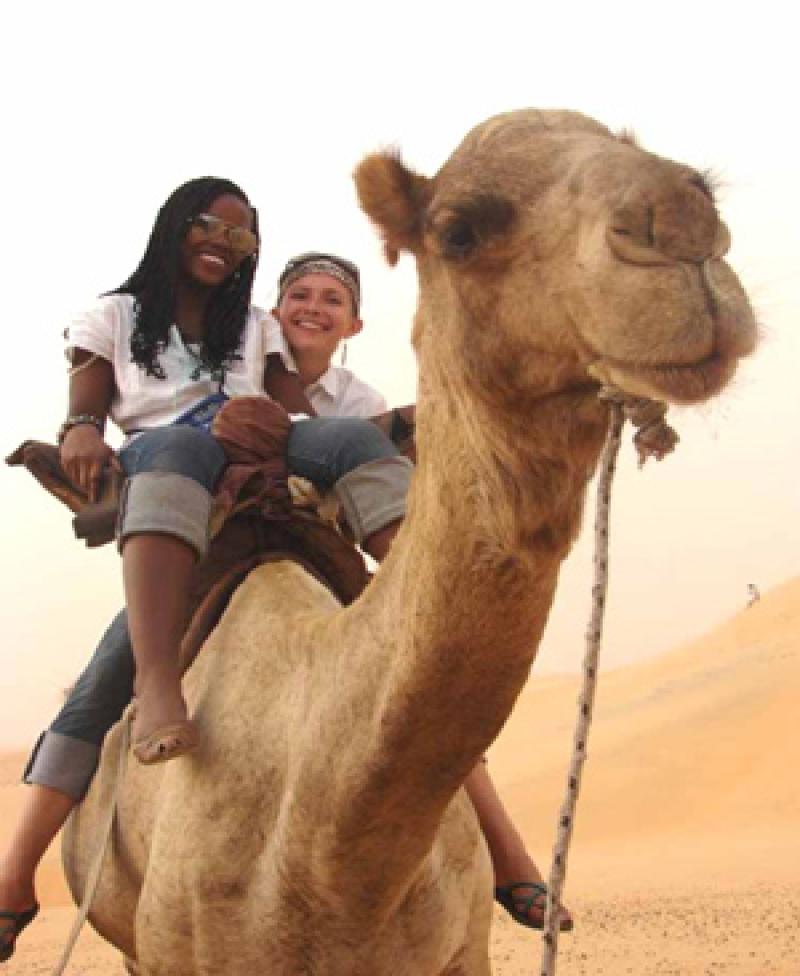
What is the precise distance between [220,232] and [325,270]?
0.38 meters

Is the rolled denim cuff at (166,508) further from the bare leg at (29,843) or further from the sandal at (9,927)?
the sandal at (9,927)

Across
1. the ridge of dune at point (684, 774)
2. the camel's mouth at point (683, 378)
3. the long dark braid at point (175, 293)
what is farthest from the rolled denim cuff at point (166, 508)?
the ridge of dune at point (684, 774)

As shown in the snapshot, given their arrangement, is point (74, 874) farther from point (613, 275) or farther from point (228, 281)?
point (613, 275)

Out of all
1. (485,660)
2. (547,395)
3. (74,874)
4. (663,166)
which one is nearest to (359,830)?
(485,660)

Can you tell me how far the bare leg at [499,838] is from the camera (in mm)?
3621

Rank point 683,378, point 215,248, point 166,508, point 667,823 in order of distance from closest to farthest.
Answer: point 683,378, point 166,508, point 215,248, point 667,823

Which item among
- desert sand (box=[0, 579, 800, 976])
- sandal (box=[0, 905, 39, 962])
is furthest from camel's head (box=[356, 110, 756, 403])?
desert sand (box=[0, 579, 800, 976])

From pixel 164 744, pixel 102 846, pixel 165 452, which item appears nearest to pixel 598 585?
pixel 164 744

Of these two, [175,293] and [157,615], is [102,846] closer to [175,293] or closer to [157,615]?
[157,615]

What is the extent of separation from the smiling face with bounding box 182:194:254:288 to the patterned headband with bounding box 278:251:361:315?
188 millimetres

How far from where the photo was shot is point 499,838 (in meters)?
3.65

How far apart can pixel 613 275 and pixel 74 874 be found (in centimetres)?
314

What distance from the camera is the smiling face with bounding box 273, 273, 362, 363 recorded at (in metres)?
4.34

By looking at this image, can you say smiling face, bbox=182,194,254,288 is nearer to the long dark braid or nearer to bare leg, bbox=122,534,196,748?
the long dark braid
